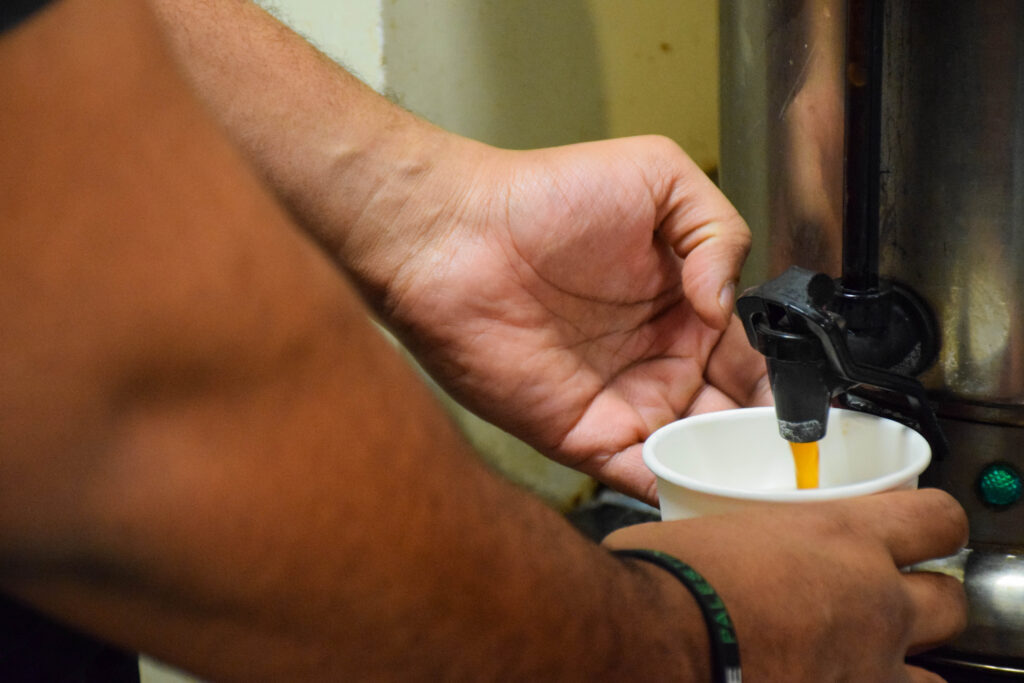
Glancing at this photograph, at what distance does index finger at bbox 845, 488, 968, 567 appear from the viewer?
411mm

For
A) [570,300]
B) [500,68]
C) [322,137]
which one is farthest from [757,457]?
[500,68]

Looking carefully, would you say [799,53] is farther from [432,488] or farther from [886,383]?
[432,488]

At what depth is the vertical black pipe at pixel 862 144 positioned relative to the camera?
473 millimetres

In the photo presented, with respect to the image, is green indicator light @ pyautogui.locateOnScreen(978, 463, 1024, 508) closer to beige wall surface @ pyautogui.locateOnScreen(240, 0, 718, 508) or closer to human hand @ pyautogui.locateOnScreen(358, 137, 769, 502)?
human hand @ pyautogui.locateOnScreen(358, 137, 769, 502)

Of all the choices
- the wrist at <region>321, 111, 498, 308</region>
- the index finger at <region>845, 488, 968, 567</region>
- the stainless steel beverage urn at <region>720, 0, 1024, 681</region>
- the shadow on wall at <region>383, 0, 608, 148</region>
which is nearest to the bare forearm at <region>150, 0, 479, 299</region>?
the wrist at <region>321, 111, 498, 308</region>

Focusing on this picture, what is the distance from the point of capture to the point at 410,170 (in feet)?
2.12

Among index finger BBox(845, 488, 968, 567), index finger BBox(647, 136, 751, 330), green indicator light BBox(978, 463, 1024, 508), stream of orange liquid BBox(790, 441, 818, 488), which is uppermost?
index finger BBox(647, 136, 751, 330)

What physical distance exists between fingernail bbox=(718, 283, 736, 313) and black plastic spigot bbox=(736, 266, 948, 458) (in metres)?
0.09

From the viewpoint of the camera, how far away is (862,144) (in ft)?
1.59

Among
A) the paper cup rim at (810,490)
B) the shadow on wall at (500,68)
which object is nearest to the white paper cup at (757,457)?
the paper cup rim at (810,490)

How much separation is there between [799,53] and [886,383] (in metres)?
0.18

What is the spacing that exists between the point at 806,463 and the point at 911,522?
9 centimetres

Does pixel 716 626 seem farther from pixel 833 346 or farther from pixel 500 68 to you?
pixel 500 68

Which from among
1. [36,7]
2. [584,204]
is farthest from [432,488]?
[584,204]
